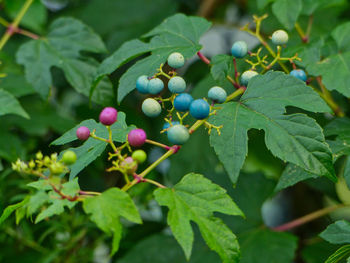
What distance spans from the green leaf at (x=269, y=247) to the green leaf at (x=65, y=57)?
57 centimetres

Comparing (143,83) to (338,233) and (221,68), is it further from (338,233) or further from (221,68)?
(338,233)

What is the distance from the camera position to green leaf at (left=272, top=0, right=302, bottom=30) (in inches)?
47.5

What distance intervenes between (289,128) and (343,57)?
41 centimetres

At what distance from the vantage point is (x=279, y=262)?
1320mm

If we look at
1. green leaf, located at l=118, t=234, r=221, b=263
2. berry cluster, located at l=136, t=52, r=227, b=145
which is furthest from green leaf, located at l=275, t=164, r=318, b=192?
green leaf, located at l=118, t=234, r=221, b=263

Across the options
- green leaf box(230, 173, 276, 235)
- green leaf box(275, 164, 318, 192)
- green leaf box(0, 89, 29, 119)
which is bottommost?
→ green leaf box(230, 173, 276, 235)

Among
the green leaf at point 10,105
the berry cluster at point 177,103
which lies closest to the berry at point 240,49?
the berry cluster at point 177,103

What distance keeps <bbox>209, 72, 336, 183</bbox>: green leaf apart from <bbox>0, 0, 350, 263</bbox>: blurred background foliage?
0.42m

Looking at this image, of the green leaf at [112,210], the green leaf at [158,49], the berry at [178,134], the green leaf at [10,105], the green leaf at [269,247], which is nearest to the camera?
the green leaf at [112,210]

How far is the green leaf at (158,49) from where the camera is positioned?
40.8 inches

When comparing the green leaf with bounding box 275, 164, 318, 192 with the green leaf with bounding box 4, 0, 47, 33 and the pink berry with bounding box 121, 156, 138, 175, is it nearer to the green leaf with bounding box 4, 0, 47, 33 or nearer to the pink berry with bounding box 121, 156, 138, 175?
the pink berry with bounding box 121, 156, 138, 175

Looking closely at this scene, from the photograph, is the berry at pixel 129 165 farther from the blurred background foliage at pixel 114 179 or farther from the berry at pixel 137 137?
the blurred background foliage at pixel 114 179

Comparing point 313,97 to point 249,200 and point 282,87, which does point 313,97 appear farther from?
point 249,200

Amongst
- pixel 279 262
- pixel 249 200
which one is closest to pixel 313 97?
pixel 279 262
